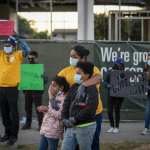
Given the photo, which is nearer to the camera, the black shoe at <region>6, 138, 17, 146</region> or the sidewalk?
the black shoe at <region>6, 138, 17, 146</region>

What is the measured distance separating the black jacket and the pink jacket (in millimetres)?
497

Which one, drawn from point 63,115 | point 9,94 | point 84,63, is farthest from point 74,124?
point 9,94

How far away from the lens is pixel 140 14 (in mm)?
21125

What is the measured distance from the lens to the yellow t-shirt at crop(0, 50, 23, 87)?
33.9 feet

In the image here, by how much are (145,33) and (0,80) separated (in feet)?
38.7

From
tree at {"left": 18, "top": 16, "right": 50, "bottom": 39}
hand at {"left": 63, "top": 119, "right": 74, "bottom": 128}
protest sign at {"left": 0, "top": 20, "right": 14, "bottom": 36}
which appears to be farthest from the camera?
tree at {"left": 18, "top": 16, "right": 50, "bottom": 39}

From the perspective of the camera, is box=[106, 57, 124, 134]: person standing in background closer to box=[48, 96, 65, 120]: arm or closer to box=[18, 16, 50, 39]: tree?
box=[48, 96, 65, 120]: arm

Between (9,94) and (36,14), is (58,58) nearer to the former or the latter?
(9,94)

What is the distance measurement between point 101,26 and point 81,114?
45.6 feet

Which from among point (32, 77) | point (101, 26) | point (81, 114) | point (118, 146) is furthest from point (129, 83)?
point (101, 26)

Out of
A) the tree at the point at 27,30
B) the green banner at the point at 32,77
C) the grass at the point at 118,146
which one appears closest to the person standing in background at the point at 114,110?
the green banner at the point at 32,77

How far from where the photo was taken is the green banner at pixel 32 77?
12680mm

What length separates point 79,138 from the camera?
7133 mm

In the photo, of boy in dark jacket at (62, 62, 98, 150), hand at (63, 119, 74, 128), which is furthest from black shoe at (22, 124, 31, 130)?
hand at (63, 119, 74, 128)
